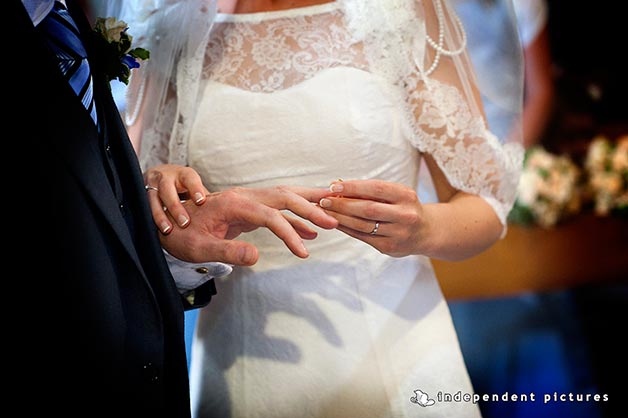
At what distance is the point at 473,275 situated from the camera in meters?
1.34

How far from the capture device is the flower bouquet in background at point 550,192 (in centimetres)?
144

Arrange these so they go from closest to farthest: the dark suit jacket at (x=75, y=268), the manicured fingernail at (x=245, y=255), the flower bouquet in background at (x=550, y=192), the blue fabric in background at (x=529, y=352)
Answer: the dark suit jacket at (x=75, y=268) < the manicured fingernail at (x=245, y=255) < the blue fabric in background at (x=529, y=352) < the flower bouquet in background at (x=550, y=192)

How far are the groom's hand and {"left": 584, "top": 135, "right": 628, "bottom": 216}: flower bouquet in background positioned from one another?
88 centimetres

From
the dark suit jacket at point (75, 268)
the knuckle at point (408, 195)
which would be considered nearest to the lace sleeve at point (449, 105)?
the knuckle at point (408, 195)

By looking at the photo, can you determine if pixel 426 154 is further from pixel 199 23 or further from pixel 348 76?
pixel 199 23

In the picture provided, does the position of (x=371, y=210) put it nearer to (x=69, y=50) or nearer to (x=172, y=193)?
(x=172, y=193)

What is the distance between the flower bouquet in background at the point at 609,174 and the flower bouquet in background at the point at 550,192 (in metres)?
0.04

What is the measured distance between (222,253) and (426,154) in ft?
1.14

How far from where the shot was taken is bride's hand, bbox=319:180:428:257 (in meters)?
0.76

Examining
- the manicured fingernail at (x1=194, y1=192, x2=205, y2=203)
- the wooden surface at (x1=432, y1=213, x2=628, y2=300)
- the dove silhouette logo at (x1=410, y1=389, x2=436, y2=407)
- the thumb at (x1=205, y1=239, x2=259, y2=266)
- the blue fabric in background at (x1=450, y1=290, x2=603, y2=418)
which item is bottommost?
the blue fabric in background at (x1=450, y1=290, x2=603, y2=418)

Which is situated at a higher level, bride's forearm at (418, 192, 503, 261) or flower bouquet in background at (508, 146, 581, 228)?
bride's forearm at (418, 192, 503, 261)

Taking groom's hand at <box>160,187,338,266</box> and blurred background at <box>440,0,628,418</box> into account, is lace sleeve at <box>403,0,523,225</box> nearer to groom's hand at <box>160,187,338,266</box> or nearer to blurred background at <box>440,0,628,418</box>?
groom's hand at <box>160,187,338,266</box>

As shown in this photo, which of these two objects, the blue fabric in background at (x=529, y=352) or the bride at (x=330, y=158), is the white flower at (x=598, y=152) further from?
the bride at (x=330, y=158)

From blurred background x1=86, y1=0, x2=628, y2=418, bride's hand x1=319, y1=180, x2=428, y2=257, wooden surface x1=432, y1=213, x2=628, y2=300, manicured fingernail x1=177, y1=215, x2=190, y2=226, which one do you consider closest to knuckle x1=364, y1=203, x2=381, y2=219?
bride's hand x1=319, y1=180, x2=428, y2=257
